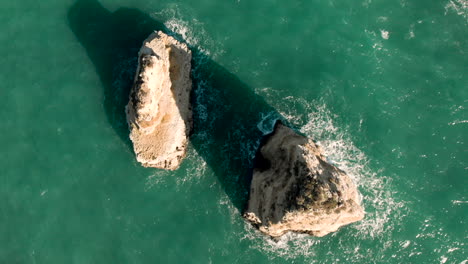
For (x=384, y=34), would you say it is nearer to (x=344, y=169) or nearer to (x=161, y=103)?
(x=344, y=169)

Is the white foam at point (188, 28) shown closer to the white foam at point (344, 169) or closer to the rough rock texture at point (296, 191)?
the white foam at point (344, 169)

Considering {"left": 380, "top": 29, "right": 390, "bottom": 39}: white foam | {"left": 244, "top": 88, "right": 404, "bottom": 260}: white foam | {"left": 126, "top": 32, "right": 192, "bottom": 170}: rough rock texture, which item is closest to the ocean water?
{"left": 244, "top": 88, "right": 404, "bottom": 260}: white foam

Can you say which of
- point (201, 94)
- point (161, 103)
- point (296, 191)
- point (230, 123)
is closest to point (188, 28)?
point (201, 94)

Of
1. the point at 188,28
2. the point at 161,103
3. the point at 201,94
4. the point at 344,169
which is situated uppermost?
the point at 188,28

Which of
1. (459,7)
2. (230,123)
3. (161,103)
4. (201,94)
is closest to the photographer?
(161,103)

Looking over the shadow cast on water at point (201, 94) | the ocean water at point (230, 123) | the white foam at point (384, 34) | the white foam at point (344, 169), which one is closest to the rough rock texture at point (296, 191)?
the white foam at point (344, 169)

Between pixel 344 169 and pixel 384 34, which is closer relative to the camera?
pixel 344 169

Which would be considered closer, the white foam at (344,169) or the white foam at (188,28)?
the white foam at (344,169)
